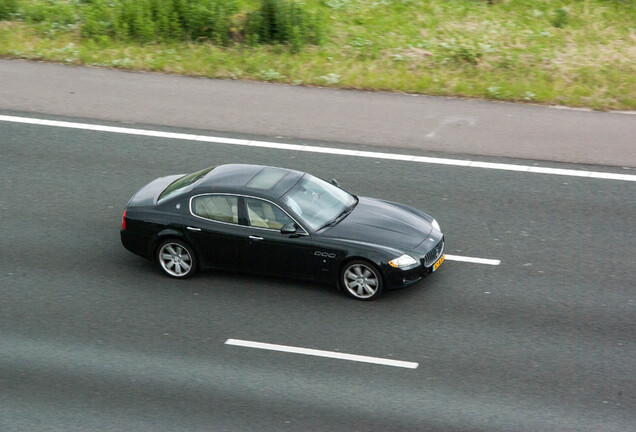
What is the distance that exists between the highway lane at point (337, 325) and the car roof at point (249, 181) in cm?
131

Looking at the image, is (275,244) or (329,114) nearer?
(275,244)

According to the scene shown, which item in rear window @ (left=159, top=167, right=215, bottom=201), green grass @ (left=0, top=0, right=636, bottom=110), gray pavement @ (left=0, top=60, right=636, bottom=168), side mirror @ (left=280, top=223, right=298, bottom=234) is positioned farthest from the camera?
green grass @ (left=0, top=0, right=636, bottom=110)

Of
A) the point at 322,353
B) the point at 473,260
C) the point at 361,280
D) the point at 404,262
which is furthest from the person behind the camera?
the point at 473,260

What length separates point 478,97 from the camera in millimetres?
19047

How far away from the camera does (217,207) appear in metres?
12.5

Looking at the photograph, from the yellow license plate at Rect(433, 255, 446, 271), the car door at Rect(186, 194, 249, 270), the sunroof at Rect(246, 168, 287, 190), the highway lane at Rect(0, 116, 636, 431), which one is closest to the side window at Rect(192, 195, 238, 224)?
the car door at Rect(186, 194, 249, 270)

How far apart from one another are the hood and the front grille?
0.21 metres

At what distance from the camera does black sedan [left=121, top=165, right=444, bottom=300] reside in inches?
475

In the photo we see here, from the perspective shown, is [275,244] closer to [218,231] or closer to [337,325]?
[218,231]

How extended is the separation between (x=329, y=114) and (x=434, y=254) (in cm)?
655

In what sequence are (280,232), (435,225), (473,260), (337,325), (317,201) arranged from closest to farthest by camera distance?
(337,325) → (280,232) → (317,201) → (435,225) → (473,260)

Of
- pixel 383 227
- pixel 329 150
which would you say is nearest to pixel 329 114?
pixel 329 150

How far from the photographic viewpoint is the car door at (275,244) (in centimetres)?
1216

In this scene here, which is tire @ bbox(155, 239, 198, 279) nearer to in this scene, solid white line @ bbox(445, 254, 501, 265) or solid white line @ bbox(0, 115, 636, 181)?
solid white line @ bbox(445, 254, 501, 265)
